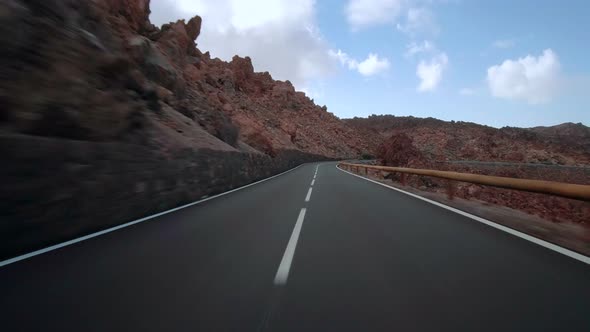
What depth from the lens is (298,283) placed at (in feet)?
12.2

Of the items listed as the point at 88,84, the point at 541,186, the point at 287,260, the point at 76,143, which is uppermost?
the point at 88,84

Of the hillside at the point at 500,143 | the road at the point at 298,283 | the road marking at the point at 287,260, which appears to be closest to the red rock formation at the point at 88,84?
the road at the point at 298,283

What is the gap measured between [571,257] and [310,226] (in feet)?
12.7

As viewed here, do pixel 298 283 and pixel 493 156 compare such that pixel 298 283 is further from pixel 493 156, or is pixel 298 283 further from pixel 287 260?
pixel 493 156

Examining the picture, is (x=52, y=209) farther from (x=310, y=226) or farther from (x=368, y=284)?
(x=368, y=284)

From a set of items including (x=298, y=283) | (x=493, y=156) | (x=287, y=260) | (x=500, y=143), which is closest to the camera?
(x=298, y=283)

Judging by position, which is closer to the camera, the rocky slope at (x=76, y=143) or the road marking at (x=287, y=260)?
the road marking at (x=287, y=260)

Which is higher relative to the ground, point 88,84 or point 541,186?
point 88,84

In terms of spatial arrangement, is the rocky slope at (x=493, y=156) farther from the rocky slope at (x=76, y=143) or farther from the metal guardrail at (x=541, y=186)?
the rocky slope at (x=76, y=143)

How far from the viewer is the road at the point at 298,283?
2.83m

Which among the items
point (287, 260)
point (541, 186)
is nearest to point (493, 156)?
point (541, 186)

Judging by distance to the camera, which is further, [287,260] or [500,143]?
[500,143]

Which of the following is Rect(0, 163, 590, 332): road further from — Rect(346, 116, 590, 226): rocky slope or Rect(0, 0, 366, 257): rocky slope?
Rect(346, 116, 590, 226): rocky slope

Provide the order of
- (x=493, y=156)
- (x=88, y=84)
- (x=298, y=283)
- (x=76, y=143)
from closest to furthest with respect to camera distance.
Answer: (x=298, y=283) < (x=76, y=143) < (x=88, y=84) < (x=493, y=156)
